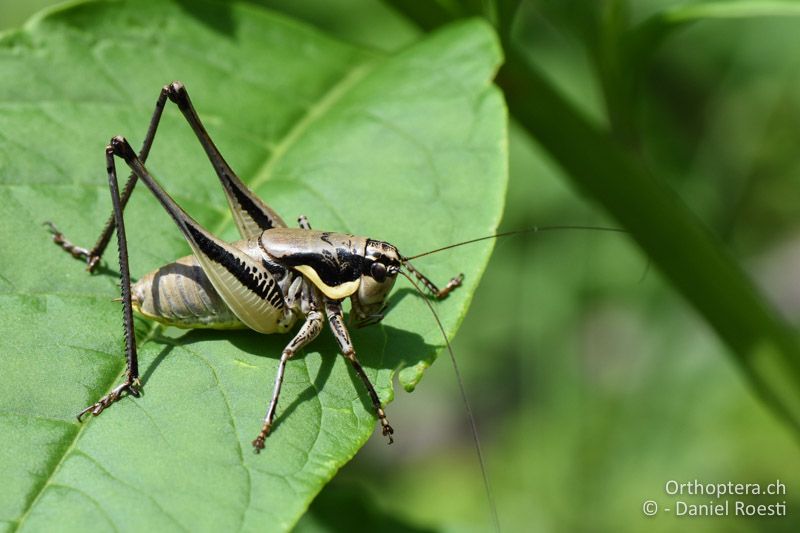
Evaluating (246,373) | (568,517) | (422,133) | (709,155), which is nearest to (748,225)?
(709,155)

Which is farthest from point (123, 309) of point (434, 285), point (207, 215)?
point (434, 285)

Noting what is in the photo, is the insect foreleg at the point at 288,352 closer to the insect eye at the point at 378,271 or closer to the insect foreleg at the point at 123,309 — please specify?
the insect eye at the point at 378,271

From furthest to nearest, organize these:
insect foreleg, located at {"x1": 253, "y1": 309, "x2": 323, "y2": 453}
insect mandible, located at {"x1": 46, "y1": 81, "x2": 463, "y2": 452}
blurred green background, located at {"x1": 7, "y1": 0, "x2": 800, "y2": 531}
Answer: blurred green background, located at {"x1": 7, "y1": 0, "x2": 800, "y2": 531}, insect mandible, located at {"x1": 46, "y1": 81, "x2": 463, "y2": 452}, insect foreleg, located at {"x1": 253, "y1": 309, "x2": 323, "y2": 453}

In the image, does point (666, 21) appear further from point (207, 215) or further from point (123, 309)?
point (123, 309)

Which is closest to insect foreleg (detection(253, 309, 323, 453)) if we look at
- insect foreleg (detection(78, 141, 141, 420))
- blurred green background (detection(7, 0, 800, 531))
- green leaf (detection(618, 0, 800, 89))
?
insect foreleg (detection(78, 141, 141, 420))

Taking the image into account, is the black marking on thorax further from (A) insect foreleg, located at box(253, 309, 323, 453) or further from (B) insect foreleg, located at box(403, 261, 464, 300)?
(B) insect foreleg, located at box(403, 261, 464, 300)

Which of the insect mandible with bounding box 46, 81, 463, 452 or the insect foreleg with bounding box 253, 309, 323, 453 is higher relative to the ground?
the insect mandible with bounding box 46, 81, 463, 452
